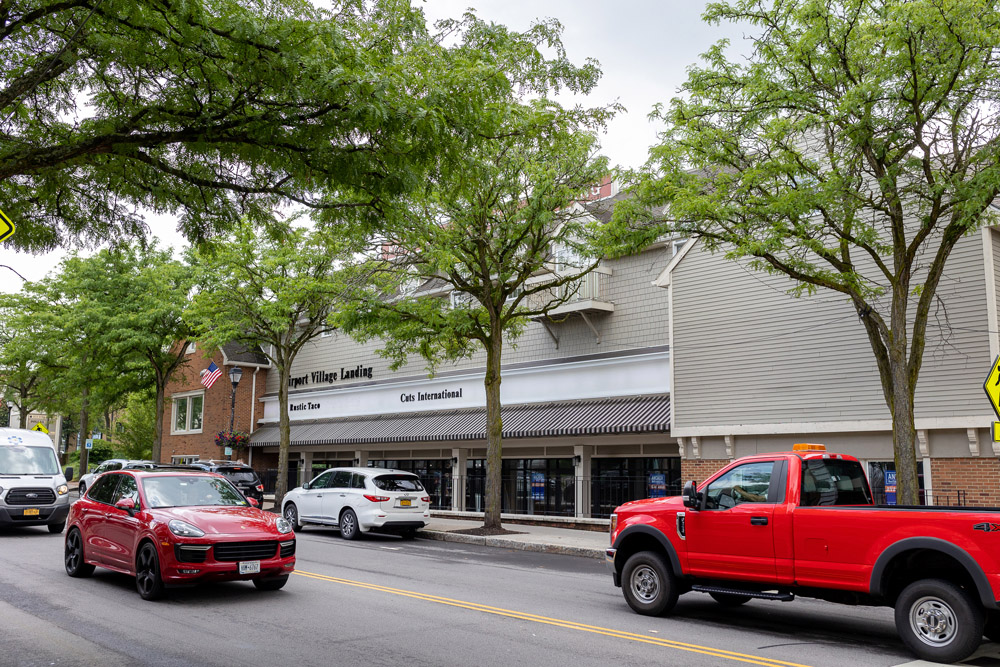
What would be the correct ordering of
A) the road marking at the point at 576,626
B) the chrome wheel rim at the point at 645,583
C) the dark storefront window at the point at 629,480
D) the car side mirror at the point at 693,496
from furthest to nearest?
the dark storefront window at the point at 629,480, the chrome wheel rim at the point at 645,583, the car side mirror at the point at 693,496, the road marking at the point at 576,626

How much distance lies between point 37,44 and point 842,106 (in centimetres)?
1109

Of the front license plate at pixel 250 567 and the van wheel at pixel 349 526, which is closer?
the front license plate at pixel 250 567

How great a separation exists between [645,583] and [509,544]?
8744 millimetres

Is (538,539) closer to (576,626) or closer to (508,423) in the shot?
(508,423)

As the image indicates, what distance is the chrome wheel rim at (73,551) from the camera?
11734mm

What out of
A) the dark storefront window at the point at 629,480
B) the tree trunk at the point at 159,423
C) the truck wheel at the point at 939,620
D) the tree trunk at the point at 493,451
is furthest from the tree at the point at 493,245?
the tree trunk at the point at 159,423

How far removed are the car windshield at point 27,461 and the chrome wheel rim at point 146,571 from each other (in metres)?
9.67

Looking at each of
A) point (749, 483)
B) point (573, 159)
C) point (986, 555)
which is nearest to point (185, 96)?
point (749, 483)

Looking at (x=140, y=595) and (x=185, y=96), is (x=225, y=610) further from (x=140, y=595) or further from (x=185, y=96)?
(x=185, y=96)

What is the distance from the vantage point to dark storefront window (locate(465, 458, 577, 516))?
24.4m

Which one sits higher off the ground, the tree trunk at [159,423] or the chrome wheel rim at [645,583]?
the tree trunk at [159,423]

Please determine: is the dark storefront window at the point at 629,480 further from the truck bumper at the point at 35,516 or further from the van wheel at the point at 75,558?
the van wheel at the point at 75,558

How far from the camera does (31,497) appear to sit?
57.0ft

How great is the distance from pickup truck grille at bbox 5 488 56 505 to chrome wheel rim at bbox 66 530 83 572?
645 centimetres
